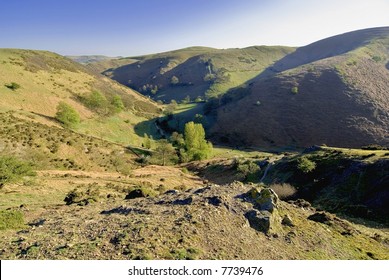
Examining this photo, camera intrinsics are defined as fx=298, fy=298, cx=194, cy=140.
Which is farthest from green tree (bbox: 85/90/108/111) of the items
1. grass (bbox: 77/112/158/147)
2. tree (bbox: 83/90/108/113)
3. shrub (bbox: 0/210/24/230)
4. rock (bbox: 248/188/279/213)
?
rock (bbox: 248/188/279/213)

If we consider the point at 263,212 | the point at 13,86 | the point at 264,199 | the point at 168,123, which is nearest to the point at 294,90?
the point at 168,123

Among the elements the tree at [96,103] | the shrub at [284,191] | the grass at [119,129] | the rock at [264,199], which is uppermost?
the tree at [96,103]

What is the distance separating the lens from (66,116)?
240ft

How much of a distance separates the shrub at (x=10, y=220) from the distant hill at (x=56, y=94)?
183 feet

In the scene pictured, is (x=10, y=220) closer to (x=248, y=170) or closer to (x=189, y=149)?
(x=248, y=170)

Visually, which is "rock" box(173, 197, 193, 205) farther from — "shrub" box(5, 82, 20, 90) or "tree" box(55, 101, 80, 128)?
"shrub" box(5, 82, 20, 90)

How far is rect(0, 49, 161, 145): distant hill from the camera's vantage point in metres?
75.8

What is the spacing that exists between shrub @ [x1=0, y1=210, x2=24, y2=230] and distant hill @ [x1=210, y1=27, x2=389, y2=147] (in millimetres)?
89780

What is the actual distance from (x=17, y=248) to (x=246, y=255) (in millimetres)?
9770

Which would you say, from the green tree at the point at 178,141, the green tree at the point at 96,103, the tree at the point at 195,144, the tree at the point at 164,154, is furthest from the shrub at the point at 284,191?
the green tree at the point at 96,103

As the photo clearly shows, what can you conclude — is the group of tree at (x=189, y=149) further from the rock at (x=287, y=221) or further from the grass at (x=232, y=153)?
the rock at (x=287, y=221)

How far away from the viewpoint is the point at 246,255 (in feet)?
44.7

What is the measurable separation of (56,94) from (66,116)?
19246 mm

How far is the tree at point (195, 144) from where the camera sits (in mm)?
78438
